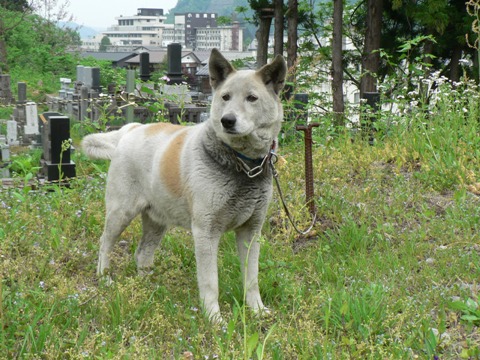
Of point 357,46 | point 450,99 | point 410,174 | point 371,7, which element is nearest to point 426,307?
point 410,174

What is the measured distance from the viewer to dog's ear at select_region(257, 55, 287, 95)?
13.8 feet

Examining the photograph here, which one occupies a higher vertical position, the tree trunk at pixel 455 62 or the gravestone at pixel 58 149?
the tree trunk at pixel 455 62

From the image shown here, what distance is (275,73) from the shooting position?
4.24 metres

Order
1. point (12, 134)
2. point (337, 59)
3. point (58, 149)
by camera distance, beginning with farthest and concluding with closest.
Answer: point (337, 59) < point (12, 134) < point (58, 149)

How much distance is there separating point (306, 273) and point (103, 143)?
202 centimetres

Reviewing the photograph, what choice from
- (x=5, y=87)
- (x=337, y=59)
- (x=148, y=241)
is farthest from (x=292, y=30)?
(x=148, y=241)

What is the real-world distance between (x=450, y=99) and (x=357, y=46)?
11089mm

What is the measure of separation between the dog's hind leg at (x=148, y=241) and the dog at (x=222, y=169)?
427 mm

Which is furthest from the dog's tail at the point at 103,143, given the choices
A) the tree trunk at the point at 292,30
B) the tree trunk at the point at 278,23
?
the tree trunk at the point at 278,23

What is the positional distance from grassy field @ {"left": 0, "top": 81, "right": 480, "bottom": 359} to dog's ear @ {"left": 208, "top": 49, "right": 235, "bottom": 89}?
1181mm

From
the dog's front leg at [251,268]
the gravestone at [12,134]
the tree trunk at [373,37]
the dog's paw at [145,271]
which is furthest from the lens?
the tree trunk at [373,37]

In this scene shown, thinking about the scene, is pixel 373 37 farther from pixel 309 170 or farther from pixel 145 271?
pixel 145 271

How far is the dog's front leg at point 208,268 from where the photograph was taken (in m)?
4.27

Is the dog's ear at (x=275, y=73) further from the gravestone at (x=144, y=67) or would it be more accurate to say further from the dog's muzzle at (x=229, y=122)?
the gravestone at (x=144, y=67)
